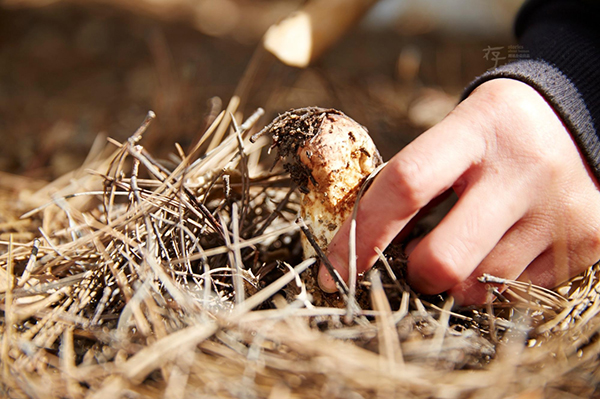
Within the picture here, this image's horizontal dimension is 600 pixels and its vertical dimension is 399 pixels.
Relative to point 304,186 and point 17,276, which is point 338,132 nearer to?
point 304,186

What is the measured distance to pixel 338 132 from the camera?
72cm

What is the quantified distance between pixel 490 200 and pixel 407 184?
18cm

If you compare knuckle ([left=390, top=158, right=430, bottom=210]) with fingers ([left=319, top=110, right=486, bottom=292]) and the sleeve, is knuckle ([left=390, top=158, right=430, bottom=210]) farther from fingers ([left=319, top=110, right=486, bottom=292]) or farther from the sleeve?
the sleeve

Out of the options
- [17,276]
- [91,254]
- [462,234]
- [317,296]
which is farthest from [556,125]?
[17,276]

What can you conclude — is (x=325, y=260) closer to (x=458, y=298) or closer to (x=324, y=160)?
(x=324, y=160)

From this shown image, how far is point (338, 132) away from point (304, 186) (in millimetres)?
127

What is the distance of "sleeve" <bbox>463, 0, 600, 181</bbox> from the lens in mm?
759

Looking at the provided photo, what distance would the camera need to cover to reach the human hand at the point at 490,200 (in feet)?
2.19

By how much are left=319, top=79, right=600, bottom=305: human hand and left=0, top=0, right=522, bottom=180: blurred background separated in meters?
0.62

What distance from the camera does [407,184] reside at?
2.11 feet

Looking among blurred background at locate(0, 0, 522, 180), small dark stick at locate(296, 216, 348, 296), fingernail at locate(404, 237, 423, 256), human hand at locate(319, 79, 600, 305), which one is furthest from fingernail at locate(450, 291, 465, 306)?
blurred background at locate(0, 0, 522, 180)

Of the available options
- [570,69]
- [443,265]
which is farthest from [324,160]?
[570,69]

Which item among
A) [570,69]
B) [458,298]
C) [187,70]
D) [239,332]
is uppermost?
[187,70]

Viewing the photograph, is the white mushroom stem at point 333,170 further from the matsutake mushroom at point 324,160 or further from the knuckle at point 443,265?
the knuckle at point 443,265
